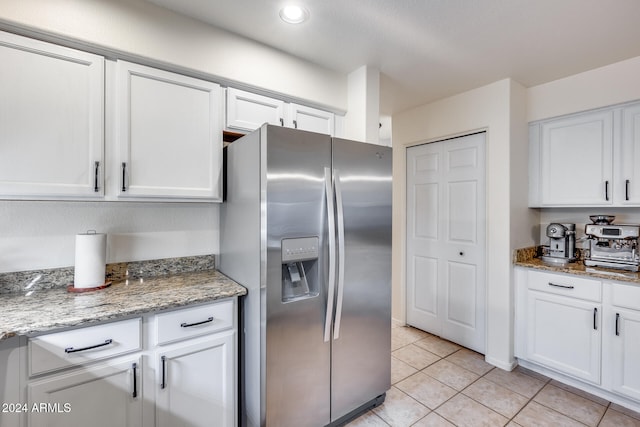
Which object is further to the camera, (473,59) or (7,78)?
(473,59)

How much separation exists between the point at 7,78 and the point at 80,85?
256 millimetres

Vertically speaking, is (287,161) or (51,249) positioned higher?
(287,161)

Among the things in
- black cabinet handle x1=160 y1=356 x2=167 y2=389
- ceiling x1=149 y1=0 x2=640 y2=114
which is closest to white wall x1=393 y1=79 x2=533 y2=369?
ceiling x1=149 y1=0 x2=640 y2=114

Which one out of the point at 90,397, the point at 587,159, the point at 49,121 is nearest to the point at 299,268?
the point at 90,397

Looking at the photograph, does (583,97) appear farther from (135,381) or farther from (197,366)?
(135,381)

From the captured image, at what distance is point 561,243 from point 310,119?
2.40 meters

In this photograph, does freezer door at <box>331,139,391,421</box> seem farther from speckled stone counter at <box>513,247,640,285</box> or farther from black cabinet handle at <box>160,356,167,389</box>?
speckled stone counter at <box>513,247,640,285</box>

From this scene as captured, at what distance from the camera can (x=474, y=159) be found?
2.79m

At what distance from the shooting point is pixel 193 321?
4.91 ft

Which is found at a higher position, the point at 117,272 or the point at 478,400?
the point at 117,272

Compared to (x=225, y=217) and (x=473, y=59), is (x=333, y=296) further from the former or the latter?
(x=473, y=59)

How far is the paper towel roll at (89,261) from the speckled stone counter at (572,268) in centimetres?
298

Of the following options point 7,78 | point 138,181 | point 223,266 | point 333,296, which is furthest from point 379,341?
point 7,78

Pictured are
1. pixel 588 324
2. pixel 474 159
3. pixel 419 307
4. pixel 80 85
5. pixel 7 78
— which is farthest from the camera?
pixel 419 307
